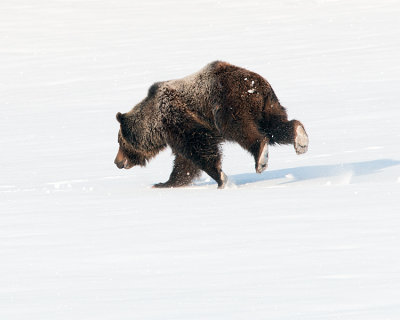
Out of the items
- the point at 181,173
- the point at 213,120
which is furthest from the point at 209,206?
the point at 181,173

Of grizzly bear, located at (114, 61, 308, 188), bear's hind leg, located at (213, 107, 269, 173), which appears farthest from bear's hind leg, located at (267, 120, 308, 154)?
bear's hind leg, located at (213, 107, 269, 173)

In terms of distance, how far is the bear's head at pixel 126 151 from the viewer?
10141 millimetres

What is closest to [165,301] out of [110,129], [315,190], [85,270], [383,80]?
[85,270]

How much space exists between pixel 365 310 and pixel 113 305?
1.19m

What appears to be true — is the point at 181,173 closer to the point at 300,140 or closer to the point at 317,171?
the point at 317,171

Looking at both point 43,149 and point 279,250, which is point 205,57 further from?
point 279,250

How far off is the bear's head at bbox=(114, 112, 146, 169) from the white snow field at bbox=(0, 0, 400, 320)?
0.84 ft

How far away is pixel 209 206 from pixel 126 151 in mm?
3336

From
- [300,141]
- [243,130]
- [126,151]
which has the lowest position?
[126,151]

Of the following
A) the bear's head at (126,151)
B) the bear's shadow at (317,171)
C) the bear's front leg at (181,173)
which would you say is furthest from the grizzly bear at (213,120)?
the bear's shadow at (317,171)

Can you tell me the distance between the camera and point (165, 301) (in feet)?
14.2

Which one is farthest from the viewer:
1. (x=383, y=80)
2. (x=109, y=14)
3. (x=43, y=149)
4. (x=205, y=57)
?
(x=109, y=14)

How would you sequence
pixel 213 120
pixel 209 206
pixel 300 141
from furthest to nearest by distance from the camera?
pixel 213 120 → pixel 300 141 → pixel 209 206

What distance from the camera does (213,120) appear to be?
904 cm
